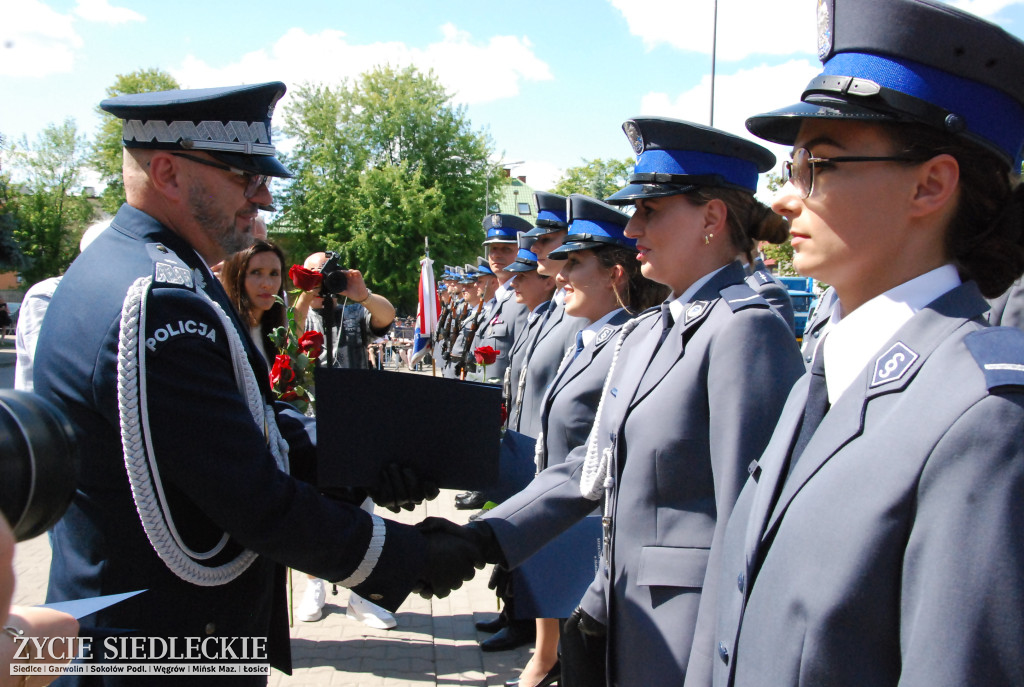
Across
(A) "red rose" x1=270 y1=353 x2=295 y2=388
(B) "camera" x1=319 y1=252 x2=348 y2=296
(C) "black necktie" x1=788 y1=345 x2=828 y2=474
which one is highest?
(B) "camera" x1=319 y1=252 x2=348 y2=296

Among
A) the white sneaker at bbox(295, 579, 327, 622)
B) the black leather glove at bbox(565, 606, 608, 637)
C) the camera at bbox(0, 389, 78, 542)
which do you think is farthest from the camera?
the white sneaker at bbox(295, 579, 327, 622)

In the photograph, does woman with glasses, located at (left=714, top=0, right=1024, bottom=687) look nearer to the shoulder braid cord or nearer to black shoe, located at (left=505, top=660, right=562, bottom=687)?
the shoulder braid cord

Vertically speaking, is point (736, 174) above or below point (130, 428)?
above

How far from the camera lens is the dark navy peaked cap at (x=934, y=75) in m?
1.27

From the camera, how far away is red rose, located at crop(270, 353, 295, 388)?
14.6 feet

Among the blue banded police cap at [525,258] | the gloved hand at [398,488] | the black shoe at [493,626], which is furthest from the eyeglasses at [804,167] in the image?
the blue banded police cap at [525,258]

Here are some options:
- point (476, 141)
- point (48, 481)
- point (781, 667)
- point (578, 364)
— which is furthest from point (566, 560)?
point (476, 141)

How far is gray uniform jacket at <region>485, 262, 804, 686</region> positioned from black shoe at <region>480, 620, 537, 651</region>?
2493 mm

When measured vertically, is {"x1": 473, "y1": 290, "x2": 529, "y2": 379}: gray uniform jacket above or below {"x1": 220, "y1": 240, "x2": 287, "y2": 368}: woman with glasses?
below

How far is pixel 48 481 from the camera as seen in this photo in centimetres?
95

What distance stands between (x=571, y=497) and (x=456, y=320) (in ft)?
36.1

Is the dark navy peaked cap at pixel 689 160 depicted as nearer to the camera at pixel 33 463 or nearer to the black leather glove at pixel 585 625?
the black leather glove at pixel 585 625

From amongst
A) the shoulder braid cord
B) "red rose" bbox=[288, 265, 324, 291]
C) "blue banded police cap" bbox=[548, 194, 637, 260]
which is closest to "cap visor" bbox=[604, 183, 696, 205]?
the shoulder braid cord

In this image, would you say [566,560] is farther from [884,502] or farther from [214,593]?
[884,502]
